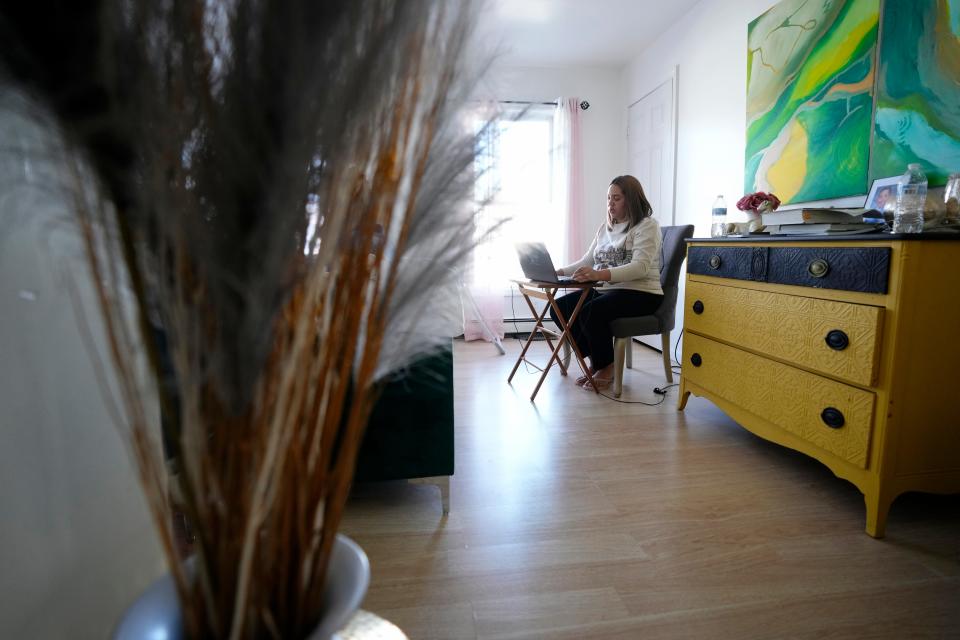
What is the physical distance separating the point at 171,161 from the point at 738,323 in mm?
2261

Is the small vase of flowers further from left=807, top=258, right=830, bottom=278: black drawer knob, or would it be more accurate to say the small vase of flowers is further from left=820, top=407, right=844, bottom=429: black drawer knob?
left=820, top=407, right=844, bottom=429: black drawer knob

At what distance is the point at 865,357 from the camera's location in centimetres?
156

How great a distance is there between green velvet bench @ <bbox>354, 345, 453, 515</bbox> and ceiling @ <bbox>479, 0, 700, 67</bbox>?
269cm

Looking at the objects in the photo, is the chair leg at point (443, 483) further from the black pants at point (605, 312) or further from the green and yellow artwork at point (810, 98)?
the green and yellow artwork at point (810, 98)

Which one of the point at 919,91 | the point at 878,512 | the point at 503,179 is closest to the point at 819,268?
A: the point at 878,512

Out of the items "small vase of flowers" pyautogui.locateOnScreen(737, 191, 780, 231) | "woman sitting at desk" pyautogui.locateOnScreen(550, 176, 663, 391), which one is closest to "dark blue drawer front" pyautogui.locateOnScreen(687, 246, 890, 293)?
"small vase of flowers" pyautogui.locateOnScreen(737, 191, 780, 231)

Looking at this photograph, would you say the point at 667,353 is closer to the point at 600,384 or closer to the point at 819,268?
the point at 600,384

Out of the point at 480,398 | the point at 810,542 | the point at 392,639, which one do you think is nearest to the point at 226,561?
the point at 392,639

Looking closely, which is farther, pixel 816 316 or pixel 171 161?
pixel 816 316

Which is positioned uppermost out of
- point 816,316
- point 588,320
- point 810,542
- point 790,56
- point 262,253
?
point 790,56

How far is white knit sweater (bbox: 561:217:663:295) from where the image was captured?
298cm

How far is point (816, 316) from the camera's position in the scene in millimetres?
1764

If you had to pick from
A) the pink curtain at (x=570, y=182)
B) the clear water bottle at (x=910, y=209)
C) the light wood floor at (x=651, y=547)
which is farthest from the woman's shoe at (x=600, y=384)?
the pink curtain at (x=570, y=182)

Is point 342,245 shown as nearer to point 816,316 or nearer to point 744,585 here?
point 744,585
